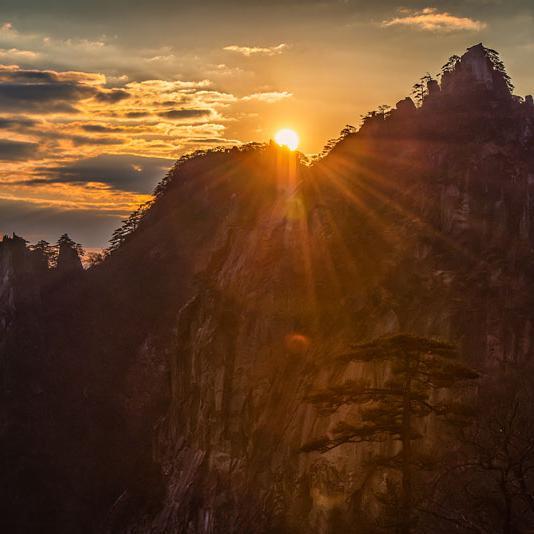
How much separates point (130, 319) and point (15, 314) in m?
15.8

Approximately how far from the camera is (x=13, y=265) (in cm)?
11662

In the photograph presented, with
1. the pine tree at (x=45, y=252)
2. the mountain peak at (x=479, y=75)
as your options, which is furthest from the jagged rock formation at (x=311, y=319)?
the pine tree at (x=45, y=252)

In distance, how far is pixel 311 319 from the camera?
185ft

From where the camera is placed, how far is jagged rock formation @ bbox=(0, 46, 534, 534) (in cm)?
5147

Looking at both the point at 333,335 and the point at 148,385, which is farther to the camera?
the point at 148,385

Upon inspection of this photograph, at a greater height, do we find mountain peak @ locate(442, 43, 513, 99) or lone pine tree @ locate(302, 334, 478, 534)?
mountain peak @ locate(442, 43, 513, 99)

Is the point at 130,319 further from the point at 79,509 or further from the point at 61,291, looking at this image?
the point at 79,509

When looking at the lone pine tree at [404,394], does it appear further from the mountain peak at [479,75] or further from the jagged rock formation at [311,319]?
the mountain peak at [479,75]

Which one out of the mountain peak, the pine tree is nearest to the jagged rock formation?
the mountain peak

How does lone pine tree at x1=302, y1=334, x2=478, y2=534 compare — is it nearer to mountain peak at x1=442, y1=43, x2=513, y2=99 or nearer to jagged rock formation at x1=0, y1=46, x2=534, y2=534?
jagged rock formation at x1=0, y1=46, x2=534, y2=534

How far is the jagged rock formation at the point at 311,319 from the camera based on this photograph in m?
51.5

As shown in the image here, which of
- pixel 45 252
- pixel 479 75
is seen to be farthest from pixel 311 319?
pixel 45 252

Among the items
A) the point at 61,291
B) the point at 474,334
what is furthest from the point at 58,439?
the point at 474,334

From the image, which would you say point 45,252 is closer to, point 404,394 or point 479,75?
point 479,75
